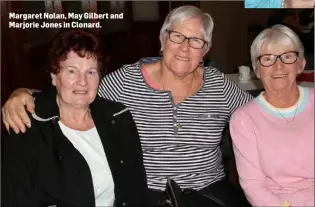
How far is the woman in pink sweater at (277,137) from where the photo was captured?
4.73 ft

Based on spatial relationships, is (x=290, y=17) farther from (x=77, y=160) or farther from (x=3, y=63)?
(x=3, y=63)

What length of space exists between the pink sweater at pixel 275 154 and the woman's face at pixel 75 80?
0.52 metres

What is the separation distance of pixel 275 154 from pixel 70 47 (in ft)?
2.51

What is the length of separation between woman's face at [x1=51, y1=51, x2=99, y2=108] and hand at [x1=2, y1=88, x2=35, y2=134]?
113 mm

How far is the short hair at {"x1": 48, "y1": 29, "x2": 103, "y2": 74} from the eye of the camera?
1.42 meters

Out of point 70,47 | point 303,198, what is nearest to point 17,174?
point 70,47

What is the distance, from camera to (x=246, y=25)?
97.9 inches

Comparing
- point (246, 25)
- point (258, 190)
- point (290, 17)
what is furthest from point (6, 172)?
point (246, 25)

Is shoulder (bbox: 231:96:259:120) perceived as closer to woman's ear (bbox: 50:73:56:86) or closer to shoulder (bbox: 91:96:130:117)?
shoulder (bbox: 91:96:130:117)

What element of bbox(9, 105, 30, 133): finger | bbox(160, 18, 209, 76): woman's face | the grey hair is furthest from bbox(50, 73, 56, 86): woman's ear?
the grey hair

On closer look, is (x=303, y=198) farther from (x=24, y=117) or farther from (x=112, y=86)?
(x=24, y=117)

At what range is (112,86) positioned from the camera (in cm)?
163

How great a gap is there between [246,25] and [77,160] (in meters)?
1.47

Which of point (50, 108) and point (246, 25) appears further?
point (246, 25)
